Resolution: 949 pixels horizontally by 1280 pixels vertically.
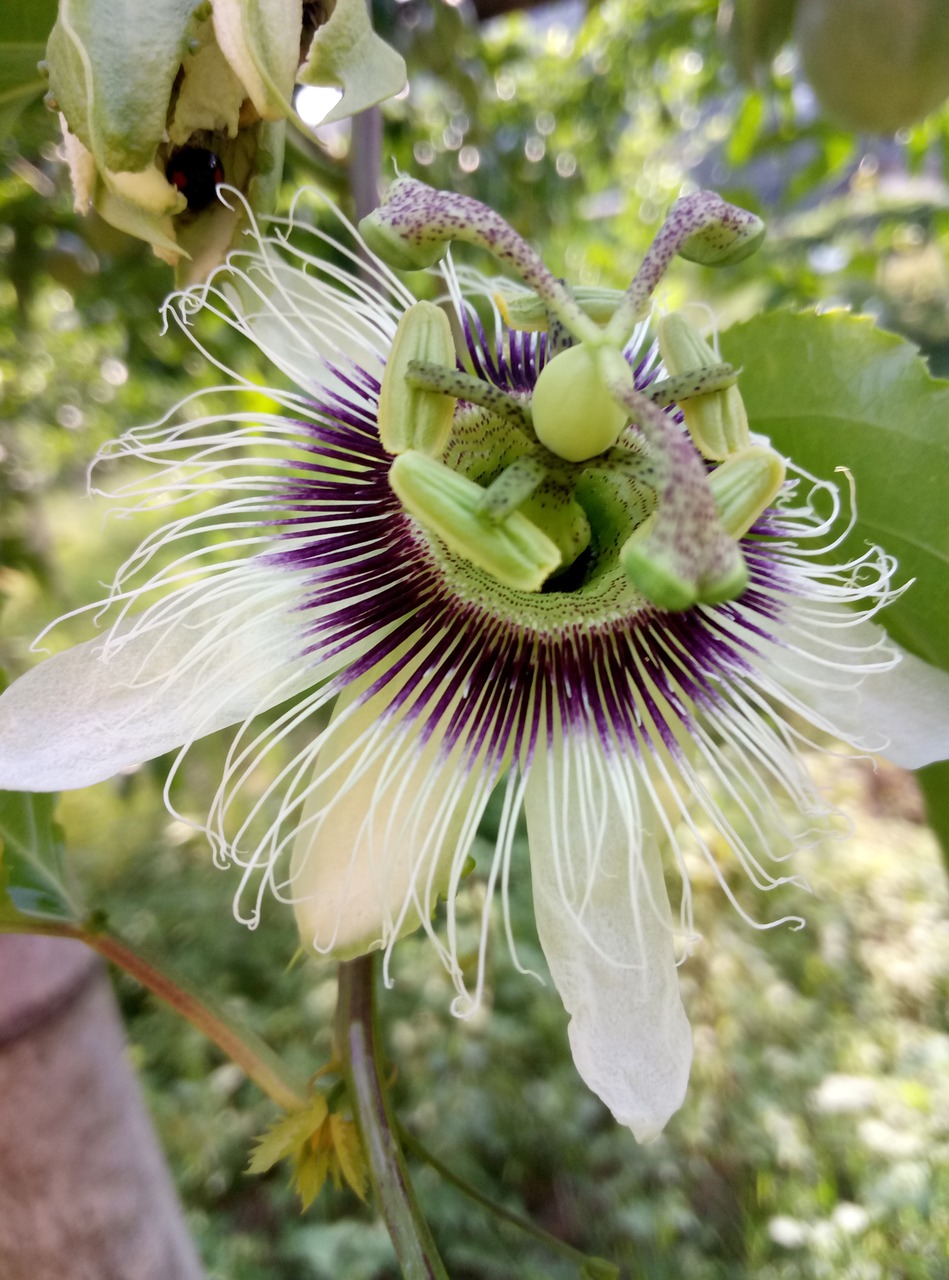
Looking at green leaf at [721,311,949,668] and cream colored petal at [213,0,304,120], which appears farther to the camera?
green leaf at [721,311,949,668]

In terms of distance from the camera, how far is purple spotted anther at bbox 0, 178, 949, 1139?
54 centimetres

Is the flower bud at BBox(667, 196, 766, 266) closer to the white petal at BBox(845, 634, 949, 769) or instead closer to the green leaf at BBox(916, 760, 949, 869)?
the white petal at BBox(845, 634, 949, 769)

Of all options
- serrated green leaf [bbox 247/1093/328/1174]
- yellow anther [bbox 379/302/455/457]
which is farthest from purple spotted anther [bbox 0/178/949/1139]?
serrated green leaf [bbox 247/1093/328/1174]

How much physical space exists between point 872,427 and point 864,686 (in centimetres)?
17

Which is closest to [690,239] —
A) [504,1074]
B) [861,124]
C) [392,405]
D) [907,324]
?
[392,405]

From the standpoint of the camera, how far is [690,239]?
22.2 inches

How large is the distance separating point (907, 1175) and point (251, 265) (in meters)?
2.15

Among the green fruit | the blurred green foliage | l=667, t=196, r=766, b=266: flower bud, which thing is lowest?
the blurred green foliage

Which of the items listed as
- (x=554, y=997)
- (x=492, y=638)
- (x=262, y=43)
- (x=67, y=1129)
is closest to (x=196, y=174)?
(x=262, y=43)

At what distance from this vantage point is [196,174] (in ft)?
1.87

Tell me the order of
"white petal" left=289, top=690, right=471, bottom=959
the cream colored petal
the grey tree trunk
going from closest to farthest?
the cream colored petal, "white petal" left=289, top=690, right=471, bottom=959, the grey tree trunk

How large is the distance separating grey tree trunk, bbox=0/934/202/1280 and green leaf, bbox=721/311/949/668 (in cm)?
64

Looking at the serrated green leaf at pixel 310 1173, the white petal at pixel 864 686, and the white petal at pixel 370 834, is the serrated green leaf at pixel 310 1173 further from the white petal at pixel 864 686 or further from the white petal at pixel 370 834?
the white petal at pixel 864 686

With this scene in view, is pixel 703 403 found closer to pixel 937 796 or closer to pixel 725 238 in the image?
pixel 725 238
